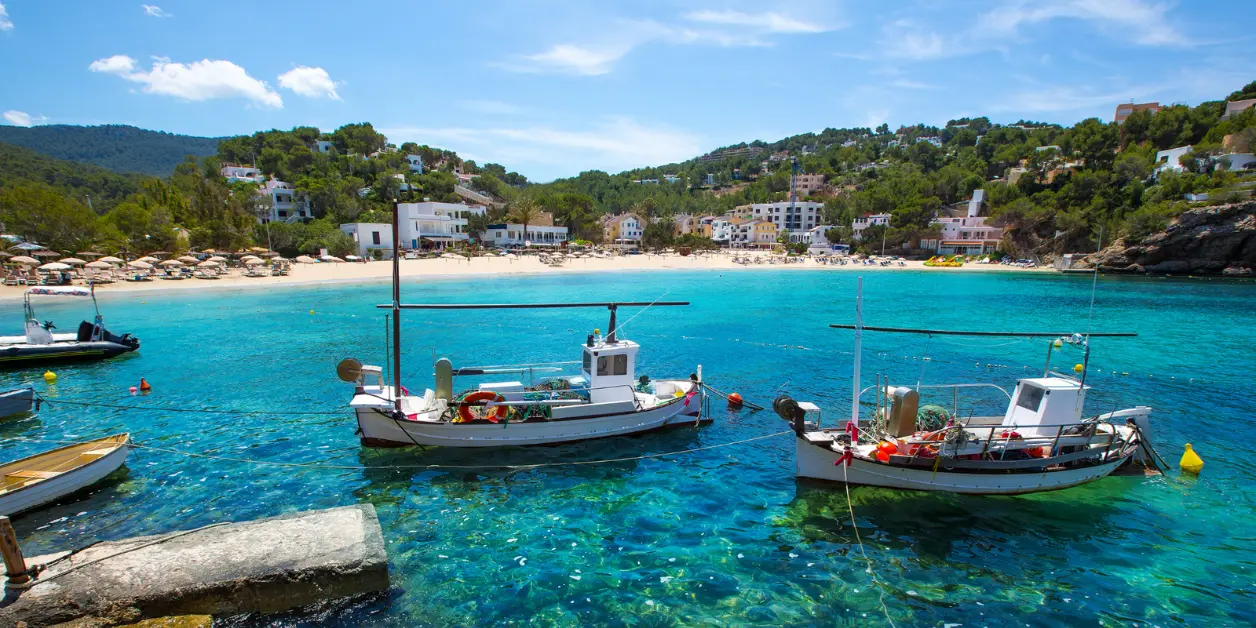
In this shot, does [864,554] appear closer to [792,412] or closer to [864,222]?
[792,412]

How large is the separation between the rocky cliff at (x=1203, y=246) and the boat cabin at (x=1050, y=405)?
8475 cm

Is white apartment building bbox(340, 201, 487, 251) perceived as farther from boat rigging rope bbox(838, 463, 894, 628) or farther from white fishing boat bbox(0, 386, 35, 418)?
boat rigging rope bbox(838, 463, 894, 628)

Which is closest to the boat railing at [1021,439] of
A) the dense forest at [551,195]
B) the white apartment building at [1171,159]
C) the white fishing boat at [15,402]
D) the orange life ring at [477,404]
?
the orange life ring at [477,404]

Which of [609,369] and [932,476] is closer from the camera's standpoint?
[932,476]

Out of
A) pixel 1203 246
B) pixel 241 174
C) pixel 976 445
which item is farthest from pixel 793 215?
pixel 976 445

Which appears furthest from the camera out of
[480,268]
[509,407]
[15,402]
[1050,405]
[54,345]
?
[480,268]

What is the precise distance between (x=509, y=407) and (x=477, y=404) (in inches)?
36.1

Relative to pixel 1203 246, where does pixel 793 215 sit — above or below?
above

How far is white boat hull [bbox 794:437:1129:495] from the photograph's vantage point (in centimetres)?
1319

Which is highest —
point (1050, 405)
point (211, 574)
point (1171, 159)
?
point (1171, 159)

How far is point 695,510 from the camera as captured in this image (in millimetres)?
13258

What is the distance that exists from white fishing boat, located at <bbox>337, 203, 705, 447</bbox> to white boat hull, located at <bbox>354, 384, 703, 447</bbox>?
3 cm

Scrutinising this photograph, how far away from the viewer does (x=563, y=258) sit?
84.7m

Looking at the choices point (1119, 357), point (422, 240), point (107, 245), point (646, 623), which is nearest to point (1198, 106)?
point (1119, 357)
